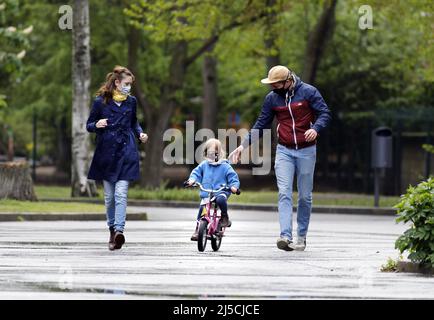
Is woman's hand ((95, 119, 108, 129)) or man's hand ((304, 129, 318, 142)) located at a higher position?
woman's hand ((95, 119, 108, 129))

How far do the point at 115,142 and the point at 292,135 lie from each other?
6.40ft

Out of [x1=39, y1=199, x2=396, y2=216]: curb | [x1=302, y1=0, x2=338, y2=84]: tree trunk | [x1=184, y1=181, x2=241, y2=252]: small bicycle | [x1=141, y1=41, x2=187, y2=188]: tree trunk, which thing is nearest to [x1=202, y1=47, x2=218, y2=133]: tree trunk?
[x1=141, y1=41, x2=187, y2=188]: tree trunk

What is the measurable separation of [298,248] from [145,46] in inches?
1327

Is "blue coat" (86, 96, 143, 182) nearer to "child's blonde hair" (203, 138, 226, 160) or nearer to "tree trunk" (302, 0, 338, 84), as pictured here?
"child's blonde hair" (203, 138, 226, 160)

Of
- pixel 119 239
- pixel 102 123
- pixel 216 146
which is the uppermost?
pixel 102 123

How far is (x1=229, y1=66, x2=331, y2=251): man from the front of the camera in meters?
14.9

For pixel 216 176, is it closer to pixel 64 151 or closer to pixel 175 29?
pixel 175 29

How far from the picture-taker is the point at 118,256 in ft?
44.9

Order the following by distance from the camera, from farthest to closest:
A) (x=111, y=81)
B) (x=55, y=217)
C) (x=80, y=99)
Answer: (x=80, y=99)
(x=55, y=217)
(x=111, y=81)

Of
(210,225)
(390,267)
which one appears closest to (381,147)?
(210,225)

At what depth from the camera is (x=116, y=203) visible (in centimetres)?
→ 1493

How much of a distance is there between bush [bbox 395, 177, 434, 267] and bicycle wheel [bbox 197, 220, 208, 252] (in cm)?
253

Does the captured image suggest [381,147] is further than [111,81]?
Yes

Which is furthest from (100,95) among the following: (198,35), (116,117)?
(198,35)
